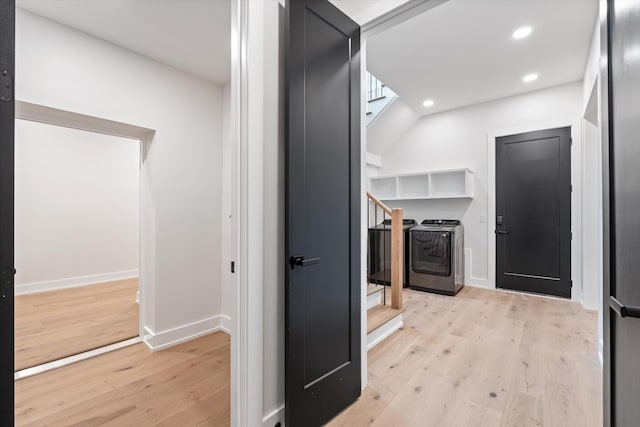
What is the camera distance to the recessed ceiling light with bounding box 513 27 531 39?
265cm

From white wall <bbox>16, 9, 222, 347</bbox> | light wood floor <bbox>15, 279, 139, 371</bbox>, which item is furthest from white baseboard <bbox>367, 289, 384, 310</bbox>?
light wood floor <bbox>15, 279, 139, 371</bbox>

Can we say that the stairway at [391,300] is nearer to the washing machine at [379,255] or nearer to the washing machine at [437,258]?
the washing machine at [379,255]

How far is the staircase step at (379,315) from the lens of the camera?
8.21ft

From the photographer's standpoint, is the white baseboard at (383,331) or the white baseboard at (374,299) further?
the white baseboard at (374,299)

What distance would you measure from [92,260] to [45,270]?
577 mm

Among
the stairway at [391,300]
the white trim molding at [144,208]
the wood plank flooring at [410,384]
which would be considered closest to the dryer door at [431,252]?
the stairway at [391,300]

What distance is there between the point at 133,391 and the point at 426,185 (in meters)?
4.63

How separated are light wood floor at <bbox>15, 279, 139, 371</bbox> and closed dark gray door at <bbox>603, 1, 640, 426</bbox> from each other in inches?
131

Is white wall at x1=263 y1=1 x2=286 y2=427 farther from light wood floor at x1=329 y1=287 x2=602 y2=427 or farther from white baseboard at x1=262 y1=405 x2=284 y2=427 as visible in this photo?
light wood floor at x1=329 y1=287 x2=602 y2=427

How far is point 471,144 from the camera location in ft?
14.8

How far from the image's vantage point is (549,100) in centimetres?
388

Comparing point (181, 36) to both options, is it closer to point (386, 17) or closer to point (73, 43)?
point (73, 43)

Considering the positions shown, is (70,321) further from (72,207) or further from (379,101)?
(379,101)

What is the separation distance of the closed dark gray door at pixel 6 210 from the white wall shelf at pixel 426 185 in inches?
182
